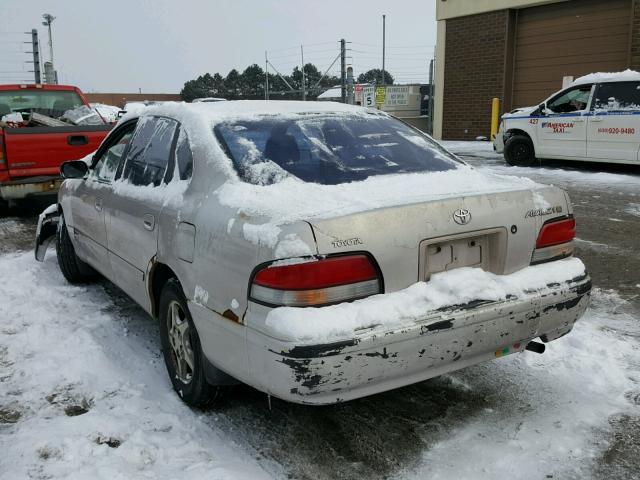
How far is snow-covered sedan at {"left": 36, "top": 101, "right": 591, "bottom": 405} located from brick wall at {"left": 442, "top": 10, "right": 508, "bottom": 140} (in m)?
15.7

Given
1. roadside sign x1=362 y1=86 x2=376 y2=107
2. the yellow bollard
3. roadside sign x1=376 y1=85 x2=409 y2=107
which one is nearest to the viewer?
the yellow bollard

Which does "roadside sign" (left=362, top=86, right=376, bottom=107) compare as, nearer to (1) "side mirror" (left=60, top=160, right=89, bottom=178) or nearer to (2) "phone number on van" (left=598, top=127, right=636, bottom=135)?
(2) "phone number on van" (left=598, top=127, right=636, bottom=135)

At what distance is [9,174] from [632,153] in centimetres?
1012

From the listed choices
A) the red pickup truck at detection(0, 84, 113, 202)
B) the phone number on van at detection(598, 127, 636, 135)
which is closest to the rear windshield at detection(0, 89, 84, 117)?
the red pickup truck at detection(0, 84, 113, 202)

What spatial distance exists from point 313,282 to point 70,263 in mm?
3510

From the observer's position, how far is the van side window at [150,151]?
349 centimetres

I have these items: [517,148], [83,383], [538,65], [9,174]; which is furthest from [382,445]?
[538,65]

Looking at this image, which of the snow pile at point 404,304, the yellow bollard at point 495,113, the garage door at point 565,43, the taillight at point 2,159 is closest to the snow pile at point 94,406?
A: the snow pile at point 404,304

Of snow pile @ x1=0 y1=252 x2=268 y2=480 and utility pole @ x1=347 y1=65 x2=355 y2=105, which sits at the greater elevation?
utility pole @ x1=347 y1=65 x2=355 y2=105

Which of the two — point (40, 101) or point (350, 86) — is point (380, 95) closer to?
point (350, 86)

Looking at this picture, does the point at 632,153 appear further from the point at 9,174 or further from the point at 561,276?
the point at 9,174

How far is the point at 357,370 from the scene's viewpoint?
2.41m

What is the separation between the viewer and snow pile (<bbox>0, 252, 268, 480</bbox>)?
104 inches

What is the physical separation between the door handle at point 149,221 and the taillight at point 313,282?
1.04 meters
